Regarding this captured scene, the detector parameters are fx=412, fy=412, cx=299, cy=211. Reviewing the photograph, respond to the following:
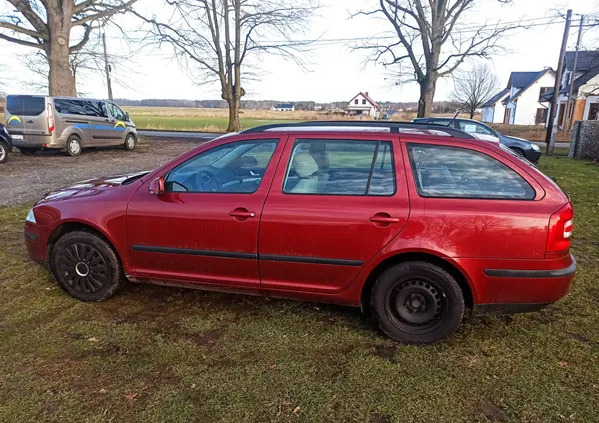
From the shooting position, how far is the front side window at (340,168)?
119 inches

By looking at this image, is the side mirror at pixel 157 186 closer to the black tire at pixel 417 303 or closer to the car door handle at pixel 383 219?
the car door handle at pixel 383 219

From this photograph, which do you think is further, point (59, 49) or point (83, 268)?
point (59, 49)

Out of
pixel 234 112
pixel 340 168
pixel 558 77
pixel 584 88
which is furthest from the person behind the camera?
pixel 584 88

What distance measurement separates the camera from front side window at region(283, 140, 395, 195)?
3023 mm

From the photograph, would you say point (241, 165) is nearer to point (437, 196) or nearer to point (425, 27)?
point (437, 196)

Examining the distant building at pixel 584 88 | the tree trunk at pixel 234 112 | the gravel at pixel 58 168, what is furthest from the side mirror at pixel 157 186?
the distant building at pixel 584 88

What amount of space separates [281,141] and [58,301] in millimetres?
2439

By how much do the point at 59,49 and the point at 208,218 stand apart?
1677cm

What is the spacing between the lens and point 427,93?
20.5 m

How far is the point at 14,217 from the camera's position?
633 cm

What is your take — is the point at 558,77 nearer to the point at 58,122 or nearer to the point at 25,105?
the point at 58,122

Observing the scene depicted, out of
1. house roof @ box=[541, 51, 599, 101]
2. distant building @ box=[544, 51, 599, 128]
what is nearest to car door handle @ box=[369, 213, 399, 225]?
distant building @ box=[544, 51, 599, 128]

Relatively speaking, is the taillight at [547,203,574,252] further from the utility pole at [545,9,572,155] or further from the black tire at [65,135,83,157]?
the utility pole at [545,9,572,155]

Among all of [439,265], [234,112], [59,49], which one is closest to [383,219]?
[439,265]
